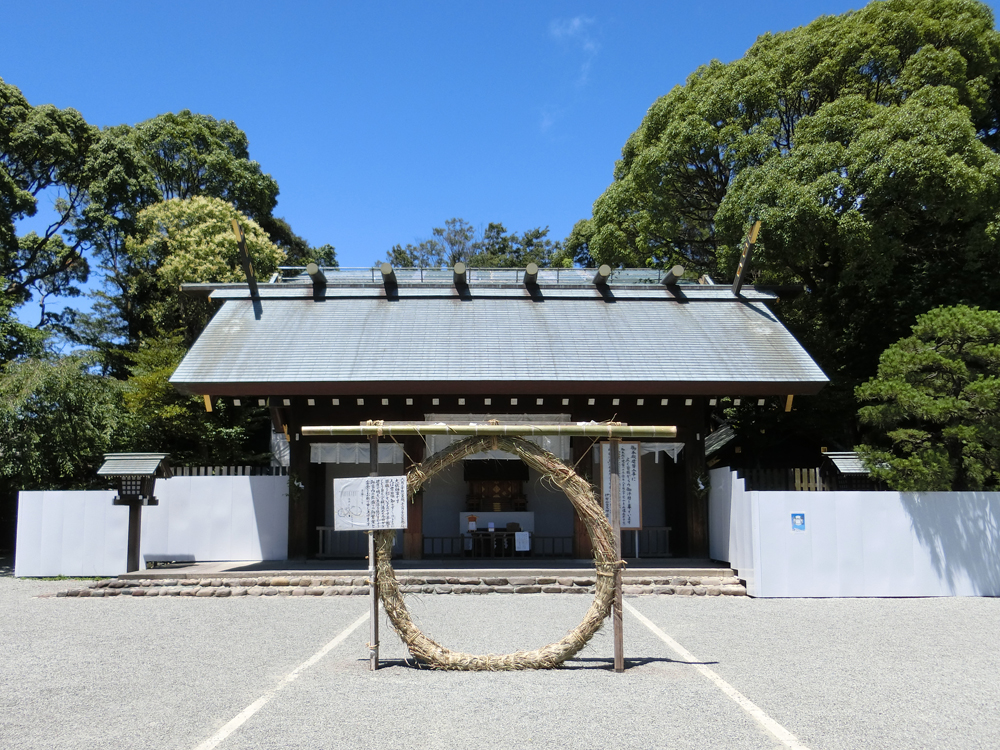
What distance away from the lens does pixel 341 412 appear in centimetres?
1302

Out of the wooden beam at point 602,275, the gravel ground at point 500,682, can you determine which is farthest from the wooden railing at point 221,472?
the wooden beam at point 602,275

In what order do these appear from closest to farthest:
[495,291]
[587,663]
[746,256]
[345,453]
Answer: [587,663] → [345,453] → [746,256] → [495,291]

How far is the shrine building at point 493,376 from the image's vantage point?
473 inches

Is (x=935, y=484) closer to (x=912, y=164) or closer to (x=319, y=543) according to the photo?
(x=912, y=164)

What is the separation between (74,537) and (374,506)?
28.0ft

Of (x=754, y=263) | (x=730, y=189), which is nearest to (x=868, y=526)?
(x=754, y=263)

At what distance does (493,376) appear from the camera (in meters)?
11.9

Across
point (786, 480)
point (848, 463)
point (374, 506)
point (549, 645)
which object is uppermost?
point (848, 463)

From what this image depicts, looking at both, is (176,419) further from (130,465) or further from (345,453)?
(345,453)

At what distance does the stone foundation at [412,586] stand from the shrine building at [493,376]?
1262 mm

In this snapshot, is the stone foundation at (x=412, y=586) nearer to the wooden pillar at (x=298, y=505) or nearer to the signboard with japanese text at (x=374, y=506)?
the wooden pillar at (x=298, y=505)

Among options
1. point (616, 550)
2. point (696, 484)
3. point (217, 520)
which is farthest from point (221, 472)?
point (616, 550)

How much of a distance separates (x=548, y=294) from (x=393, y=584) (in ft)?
31.0

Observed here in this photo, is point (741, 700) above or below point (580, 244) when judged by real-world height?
below
